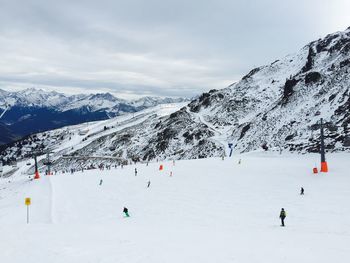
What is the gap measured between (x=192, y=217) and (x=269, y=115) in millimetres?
63972

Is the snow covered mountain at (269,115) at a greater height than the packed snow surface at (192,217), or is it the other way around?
the snow covered mountain at (269,115)

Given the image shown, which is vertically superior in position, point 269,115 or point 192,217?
point 269,115

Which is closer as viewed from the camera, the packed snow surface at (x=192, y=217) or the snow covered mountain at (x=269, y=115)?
the packed snow surface at (x=192, y=217)

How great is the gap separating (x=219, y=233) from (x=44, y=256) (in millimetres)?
9286

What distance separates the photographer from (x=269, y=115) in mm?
82750

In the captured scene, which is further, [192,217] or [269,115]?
[269,115]

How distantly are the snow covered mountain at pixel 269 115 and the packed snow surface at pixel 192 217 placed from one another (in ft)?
36.0

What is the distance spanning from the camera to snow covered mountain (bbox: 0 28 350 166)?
57.4m

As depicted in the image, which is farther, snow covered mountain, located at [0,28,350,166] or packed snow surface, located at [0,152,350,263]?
snow covered mountain, located at [0,28,350,166]

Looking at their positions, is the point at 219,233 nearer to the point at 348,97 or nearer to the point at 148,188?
the point at 148,188

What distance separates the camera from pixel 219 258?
1334 centimetres

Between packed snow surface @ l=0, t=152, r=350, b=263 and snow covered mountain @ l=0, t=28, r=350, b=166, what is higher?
snow covered mountain @ l=0, t=28, r=350, b=166

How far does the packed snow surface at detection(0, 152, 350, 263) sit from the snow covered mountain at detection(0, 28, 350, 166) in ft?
36.0

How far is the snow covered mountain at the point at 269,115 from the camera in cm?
5744
